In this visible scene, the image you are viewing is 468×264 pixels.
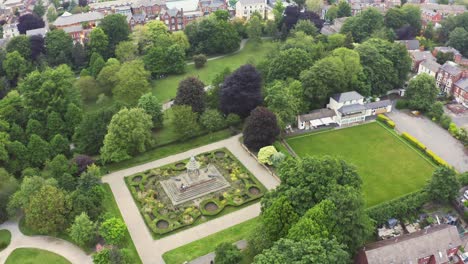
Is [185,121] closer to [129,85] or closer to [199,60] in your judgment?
[129,85]

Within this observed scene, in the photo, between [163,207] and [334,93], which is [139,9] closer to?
[334,93]


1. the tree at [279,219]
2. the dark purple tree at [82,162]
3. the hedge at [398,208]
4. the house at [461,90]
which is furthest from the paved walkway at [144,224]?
the house at [461,90]

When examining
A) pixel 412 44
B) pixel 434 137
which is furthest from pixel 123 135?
pixel 412 44

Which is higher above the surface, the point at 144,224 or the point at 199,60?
the point at 199,60

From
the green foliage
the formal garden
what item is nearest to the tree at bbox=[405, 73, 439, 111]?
the green foliage

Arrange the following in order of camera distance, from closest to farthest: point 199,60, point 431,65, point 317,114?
point 317,114 < point 431,65 < point 199,60

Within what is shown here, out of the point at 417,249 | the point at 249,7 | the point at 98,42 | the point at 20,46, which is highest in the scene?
the point at 249,7
